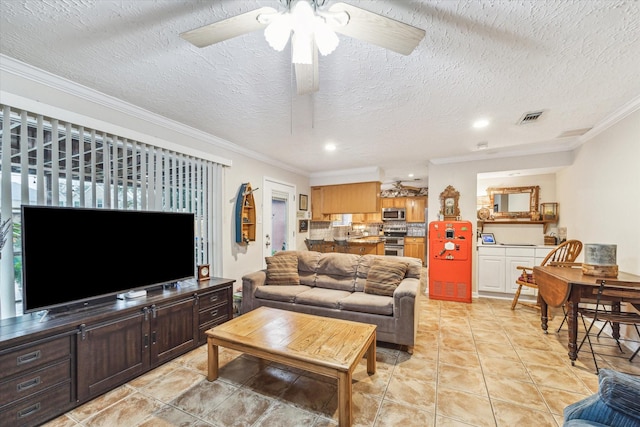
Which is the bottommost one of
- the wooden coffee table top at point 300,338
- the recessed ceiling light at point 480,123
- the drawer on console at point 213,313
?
the drawer on console at point 213,313

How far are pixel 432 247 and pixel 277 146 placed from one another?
308 centimetres

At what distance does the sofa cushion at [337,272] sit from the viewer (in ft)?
11.0

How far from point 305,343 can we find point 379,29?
199 centimetres

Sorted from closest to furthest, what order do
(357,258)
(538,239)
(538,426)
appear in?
(538,426)
(357,258)
(538,239)

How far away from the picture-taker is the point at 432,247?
173 inches

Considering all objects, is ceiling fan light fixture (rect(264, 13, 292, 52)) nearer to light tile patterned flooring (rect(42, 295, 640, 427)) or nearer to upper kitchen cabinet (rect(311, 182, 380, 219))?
light tile patterned flooring (rect(42, 295, 640, 427))

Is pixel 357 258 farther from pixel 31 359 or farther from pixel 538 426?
Result: pixel 31 359

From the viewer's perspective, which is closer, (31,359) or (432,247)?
(31,359)

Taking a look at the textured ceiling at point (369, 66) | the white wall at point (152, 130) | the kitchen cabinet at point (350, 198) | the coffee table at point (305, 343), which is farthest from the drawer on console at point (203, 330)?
the kitchen cabinet at point (350, 198)

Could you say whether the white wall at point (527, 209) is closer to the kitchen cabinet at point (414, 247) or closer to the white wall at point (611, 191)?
the white wall at point (611, 191)

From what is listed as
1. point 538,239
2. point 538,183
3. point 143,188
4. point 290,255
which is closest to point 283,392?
point 290,255

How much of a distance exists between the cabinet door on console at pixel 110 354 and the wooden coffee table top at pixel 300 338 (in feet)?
2.11

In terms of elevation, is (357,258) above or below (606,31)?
below

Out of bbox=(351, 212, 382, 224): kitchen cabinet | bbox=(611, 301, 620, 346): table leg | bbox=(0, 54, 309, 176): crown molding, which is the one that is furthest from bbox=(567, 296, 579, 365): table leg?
bbox=(351, 212, 382, 224): kitchen cabinet
